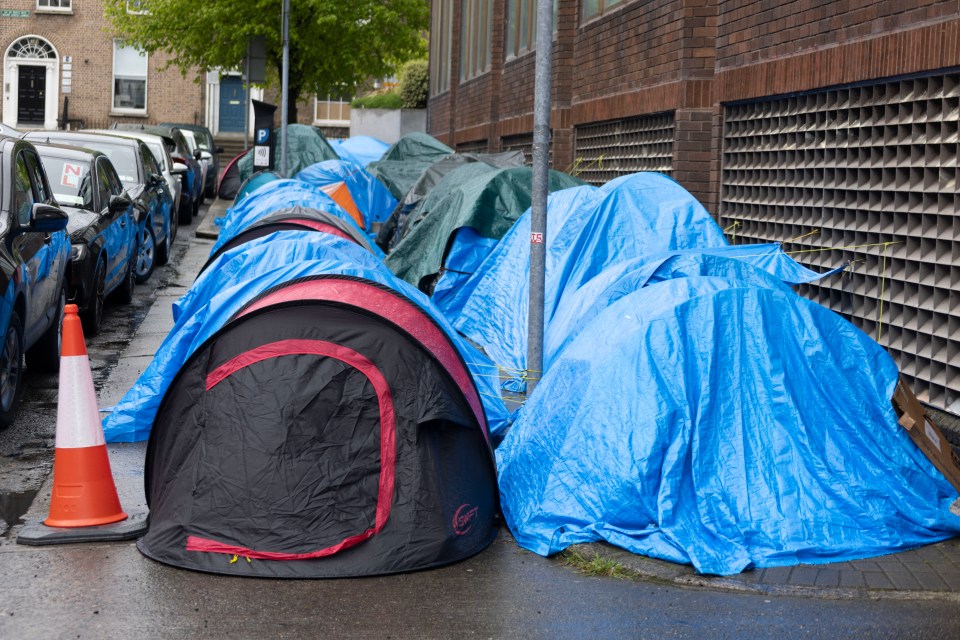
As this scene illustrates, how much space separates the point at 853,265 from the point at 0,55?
4387 cm

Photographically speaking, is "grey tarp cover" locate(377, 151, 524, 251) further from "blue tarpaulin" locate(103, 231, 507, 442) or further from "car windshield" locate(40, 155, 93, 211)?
"blue tarpaulin" locate(103, 231, 507, 442)

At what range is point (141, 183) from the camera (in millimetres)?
15141

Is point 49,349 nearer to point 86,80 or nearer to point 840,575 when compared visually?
point 840,575

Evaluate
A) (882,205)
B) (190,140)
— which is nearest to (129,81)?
(190,140)

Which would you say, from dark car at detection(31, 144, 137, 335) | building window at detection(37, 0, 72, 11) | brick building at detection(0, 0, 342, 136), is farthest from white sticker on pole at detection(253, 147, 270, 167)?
building window at detection(37, 0, 72, 11)

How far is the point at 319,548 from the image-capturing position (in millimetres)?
5184

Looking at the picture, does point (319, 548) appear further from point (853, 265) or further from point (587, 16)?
point (587, 16)

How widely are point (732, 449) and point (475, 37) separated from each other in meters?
18.6

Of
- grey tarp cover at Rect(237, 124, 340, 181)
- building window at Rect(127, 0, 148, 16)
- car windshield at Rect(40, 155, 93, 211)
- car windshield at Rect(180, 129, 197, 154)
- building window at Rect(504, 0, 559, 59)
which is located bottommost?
car windshield at Rect(40, 155, 93, 211)

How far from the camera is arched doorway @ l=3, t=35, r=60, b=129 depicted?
45531 mm

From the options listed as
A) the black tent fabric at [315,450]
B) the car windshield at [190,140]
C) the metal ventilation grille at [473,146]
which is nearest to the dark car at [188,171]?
the car windshield at [190,140]

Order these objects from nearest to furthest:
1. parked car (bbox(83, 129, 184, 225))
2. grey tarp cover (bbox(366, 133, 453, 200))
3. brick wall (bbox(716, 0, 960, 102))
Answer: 1. brick wall (bbox(716, 0, 960, 102))
2. parked car (bbox(83, 129, 184, 225))
3. grey tarp cover (bbox(366, 133, 453, 200))

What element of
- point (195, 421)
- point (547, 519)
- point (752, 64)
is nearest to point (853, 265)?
point (752, 64)

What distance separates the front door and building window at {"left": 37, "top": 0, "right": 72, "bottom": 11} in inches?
87.8
